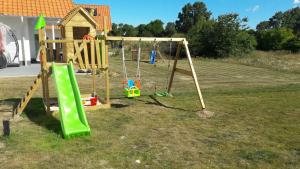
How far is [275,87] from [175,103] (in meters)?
5.72

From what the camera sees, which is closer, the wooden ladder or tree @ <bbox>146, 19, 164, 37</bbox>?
the wooden ladder

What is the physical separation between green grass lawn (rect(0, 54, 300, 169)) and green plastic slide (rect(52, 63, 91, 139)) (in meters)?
0.24

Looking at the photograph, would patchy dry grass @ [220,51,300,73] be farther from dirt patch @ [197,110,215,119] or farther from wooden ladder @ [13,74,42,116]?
wooden ladder @ [13,74,42,116]

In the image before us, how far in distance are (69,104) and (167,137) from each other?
8.19ft

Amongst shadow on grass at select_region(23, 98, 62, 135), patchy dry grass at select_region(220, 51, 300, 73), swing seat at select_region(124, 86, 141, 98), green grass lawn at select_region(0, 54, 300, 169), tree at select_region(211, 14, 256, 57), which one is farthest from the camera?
tree at select_region(211, 14, 256, 57)

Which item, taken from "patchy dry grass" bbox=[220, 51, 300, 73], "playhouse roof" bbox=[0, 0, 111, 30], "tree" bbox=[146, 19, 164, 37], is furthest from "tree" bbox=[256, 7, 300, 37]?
"playhouse roof" bbox=[0, 0, 111, 30]

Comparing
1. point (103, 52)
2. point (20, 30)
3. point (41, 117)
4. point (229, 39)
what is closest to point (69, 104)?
point (41, 117)

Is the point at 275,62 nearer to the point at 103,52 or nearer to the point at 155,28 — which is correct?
the point at 103,52

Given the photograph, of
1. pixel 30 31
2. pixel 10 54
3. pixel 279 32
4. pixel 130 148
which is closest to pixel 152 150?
pixel 130 148

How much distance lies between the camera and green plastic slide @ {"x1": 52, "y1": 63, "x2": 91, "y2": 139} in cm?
598

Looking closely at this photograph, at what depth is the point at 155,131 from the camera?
640 cm

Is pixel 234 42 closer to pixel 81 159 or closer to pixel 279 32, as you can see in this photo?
pixel 279 32

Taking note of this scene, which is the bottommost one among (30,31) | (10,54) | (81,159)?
(81,159)

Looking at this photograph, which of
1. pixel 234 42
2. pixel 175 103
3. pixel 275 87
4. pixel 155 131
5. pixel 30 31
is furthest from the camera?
pixel 234 42
